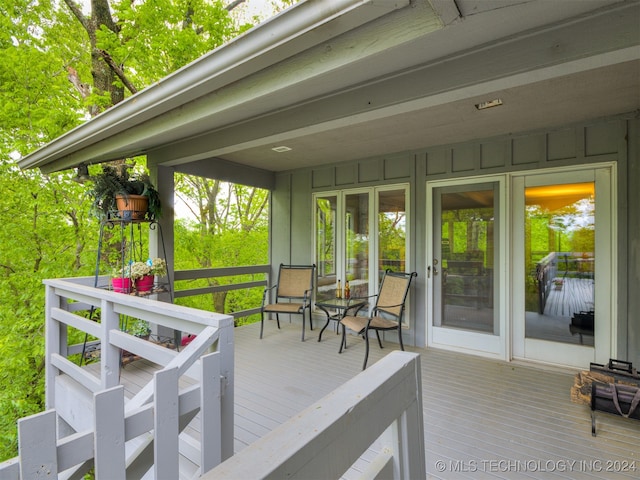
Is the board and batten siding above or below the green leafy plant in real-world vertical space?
above

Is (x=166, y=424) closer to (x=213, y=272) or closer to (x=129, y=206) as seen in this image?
(x=129, y=206)

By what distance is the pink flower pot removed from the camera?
3111 millimetres

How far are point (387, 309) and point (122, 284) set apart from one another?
9.63 ft

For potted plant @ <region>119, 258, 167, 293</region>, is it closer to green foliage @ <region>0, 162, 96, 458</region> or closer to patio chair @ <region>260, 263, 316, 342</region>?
patio chair @ <region>260, 263, 316, 342</region>

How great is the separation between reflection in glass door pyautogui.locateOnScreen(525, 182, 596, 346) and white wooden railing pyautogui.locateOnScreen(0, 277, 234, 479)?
11.0 feet

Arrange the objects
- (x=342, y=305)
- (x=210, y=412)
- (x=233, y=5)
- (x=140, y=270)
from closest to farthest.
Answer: (x=210, y=412), (x=140, y=270), (x=342, y=305), (x=233, y=5)

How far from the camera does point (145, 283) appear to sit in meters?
3.25

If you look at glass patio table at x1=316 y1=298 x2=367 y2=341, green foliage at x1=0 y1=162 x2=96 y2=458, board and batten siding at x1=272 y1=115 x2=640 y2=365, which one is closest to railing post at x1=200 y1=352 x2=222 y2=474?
glass patio table at x1=316 y1=298 x2=367 y2=341

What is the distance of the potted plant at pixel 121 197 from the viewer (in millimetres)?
3279

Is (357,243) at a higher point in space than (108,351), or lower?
higher

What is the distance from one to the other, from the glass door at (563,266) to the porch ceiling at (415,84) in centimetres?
69

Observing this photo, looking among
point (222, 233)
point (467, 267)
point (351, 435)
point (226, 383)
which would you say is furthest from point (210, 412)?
point (222, 233)

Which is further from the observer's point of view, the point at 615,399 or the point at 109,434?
the point at 615,399

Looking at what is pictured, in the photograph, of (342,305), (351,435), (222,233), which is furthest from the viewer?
(222,233)
